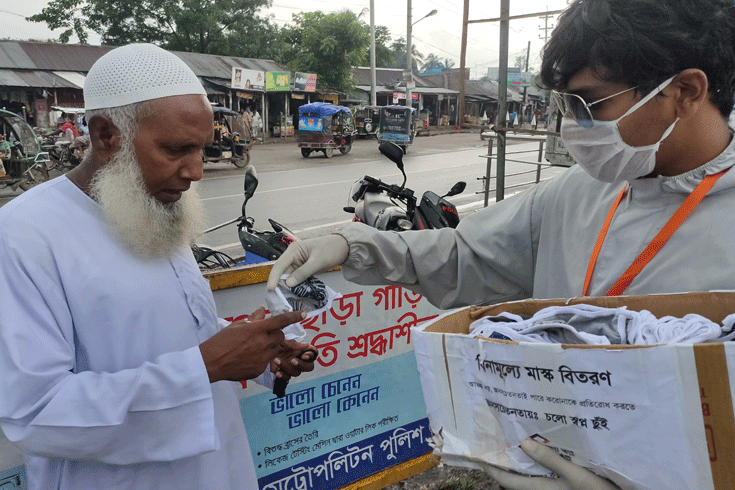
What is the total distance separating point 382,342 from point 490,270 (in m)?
1.09

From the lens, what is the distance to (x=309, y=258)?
162 cm

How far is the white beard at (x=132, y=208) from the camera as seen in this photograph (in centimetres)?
147

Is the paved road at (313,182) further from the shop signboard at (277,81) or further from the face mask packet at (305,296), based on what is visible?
the shop signboard at (277,81)

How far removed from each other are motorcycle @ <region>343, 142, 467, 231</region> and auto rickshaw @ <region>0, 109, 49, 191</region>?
11416 mm

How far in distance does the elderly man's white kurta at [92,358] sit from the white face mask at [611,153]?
1.10m

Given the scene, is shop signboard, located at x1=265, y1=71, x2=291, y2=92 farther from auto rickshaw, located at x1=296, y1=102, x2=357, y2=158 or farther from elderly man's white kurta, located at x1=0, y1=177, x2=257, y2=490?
elderly man's white kurta, located at x1=0, y1=177, x2=257, y2=490

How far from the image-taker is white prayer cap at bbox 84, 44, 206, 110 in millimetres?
1478

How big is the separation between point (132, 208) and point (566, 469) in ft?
3.90

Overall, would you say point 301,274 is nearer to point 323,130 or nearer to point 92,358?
point 92,358

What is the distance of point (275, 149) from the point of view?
2517 cm

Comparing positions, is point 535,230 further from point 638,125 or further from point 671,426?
point 671,426

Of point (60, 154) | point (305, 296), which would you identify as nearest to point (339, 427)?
point (305, 296)

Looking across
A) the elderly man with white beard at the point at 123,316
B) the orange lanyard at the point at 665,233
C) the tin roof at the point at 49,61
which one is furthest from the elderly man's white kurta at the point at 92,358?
the tin roof at the point at 49,61

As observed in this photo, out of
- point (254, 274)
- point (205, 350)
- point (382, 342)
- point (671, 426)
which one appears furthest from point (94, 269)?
point (382, 342)
